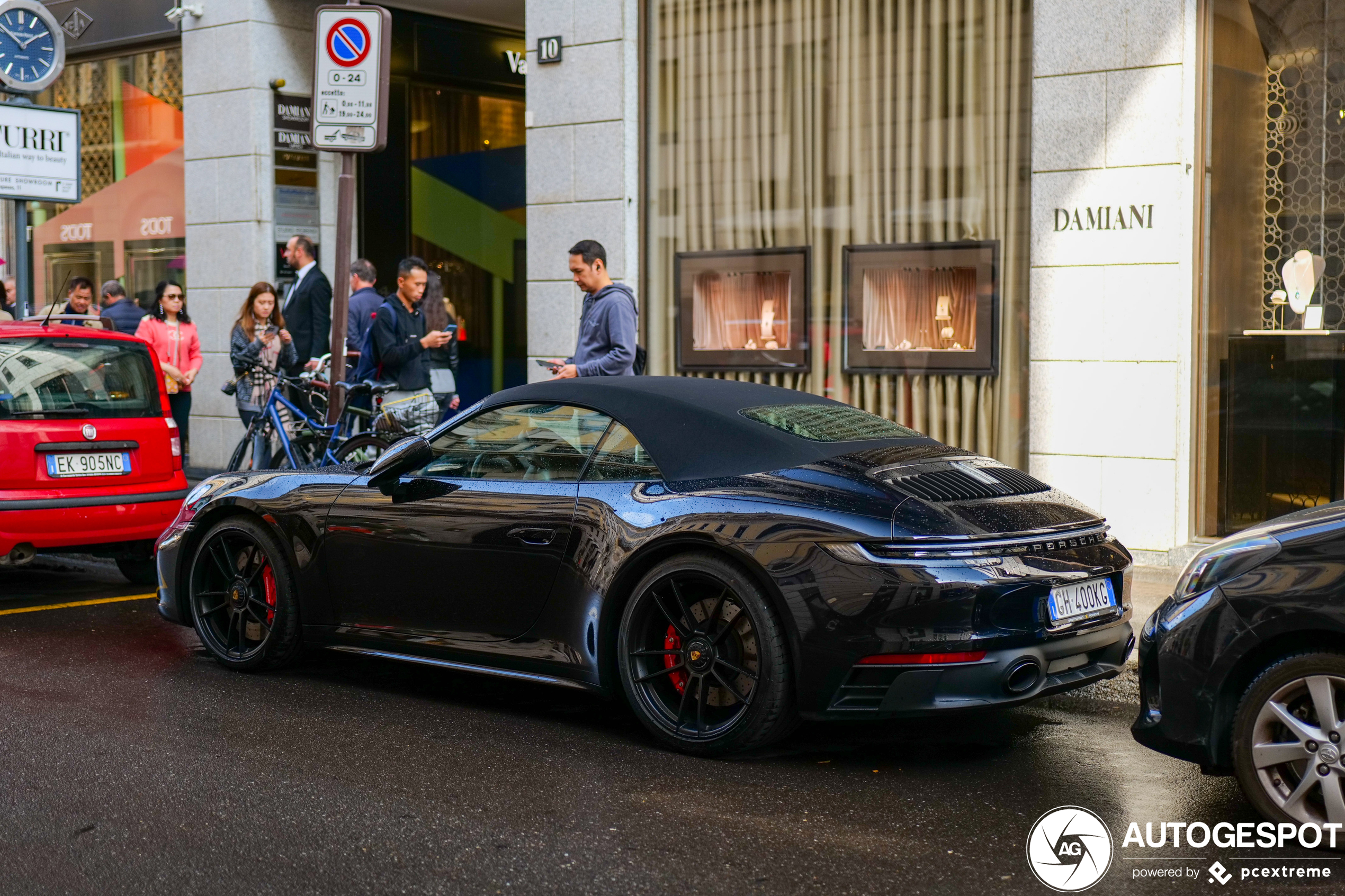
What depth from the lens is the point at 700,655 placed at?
199 inches

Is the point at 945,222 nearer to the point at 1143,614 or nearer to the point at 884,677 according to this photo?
the point at 1143,614

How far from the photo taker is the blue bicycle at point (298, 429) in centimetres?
1070

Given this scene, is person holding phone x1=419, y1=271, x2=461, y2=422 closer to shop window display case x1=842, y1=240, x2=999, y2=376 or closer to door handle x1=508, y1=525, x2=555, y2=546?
shop window display case x1=842, y1=240, x2=999, y2=376

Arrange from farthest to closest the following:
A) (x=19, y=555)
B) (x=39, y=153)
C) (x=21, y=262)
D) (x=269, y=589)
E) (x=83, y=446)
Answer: (x=21, y=262) → (x=39, y=153) → (x=83, y=446) → (x=19, y=555) → (x=269, y=589)

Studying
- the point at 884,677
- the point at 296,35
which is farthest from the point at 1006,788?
the point at 296,35

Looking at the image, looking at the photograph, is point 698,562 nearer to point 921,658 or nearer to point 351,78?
point 921,658

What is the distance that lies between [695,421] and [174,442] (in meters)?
4.70

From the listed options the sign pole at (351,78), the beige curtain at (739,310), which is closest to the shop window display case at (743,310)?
the beige curtain at (739,310)

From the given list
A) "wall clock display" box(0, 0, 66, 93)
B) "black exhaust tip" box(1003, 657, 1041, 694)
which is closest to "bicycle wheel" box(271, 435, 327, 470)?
"wall clock display" box(0, 0, 66, 93)

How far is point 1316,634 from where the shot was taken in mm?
4043

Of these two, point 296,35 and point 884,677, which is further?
point 296,35

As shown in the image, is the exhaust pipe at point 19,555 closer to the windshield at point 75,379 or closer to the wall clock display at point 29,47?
the windshield at point 75,379

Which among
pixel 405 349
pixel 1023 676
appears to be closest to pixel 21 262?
pixel 405 349

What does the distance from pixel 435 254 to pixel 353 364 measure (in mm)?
A: 4395
